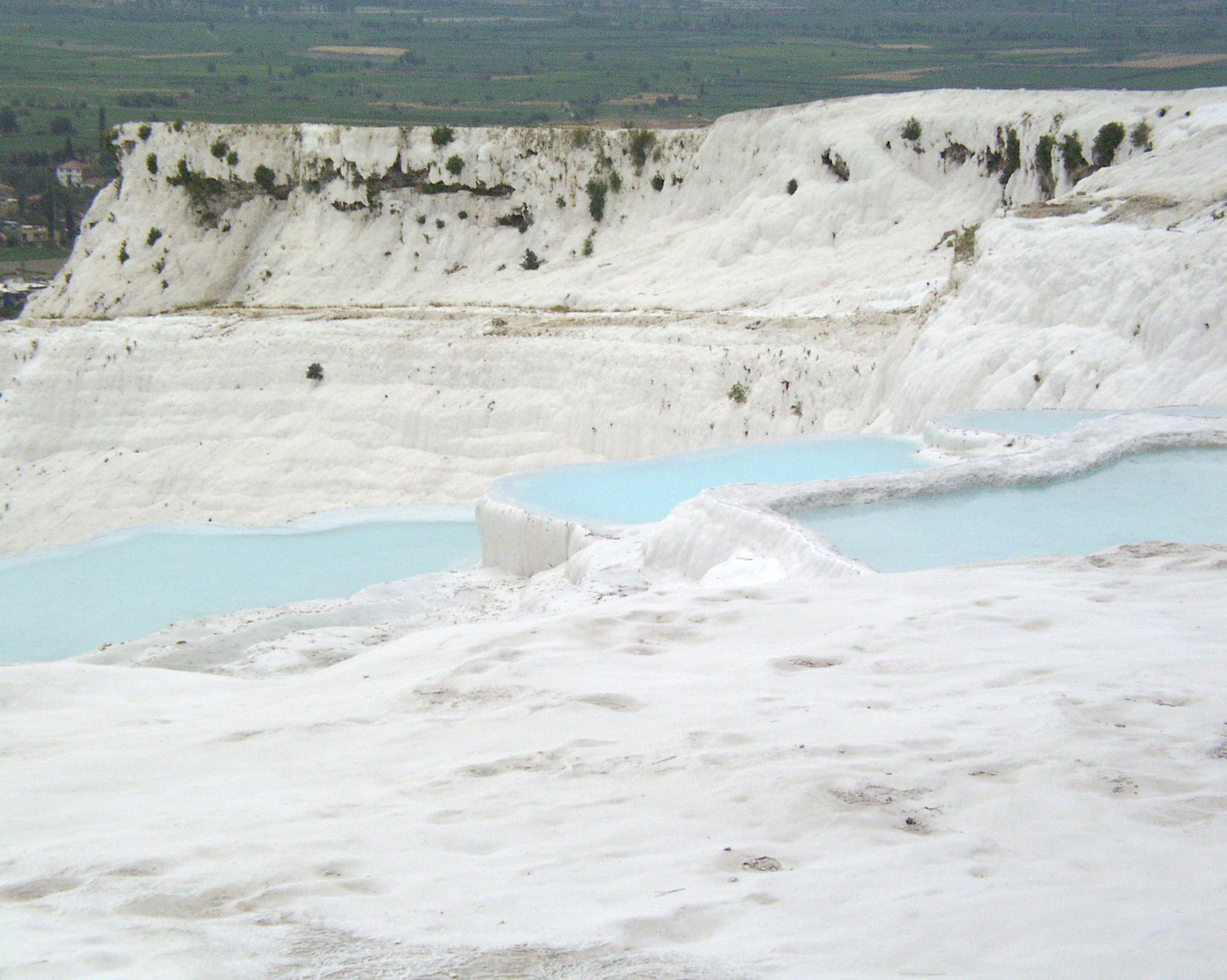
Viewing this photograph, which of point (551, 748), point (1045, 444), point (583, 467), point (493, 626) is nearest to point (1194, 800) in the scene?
point (551, 748)

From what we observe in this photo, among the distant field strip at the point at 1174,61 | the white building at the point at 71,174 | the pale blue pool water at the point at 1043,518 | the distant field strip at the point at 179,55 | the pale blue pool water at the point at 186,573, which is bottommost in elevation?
the pale blue pool water at the point at 186,573

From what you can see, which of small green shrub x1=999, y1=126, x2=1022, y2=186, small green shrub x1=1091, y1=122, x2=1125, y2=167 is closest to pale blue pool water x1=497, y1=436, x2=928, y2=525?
small green shrub x1=1091, y1=122, x2=1125, y2=167

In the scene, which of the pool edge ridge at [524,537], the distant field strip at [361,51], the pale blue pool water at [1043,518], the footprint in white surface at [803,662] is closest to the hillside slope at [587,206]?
the pale blue pool water at [1043,518]

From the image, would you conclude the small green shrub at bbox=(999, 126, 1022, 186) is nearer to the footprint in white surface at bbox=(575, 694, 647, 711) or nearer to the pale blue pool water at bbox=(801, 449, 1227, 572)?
the pale blue pool water at bbox=(801, 449, 1227, 572)

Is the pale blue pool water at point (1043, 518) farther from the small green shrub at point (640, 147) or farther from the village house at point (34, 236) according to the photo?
the village house at point (34, 236)

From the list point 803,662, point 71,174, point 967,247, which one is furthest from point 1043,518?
point 71,174

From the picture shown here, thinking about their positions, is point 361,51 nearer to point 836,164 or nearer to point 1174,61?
point 1174,61

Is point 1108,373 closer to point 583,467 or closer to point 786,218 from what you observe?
point 583,467
